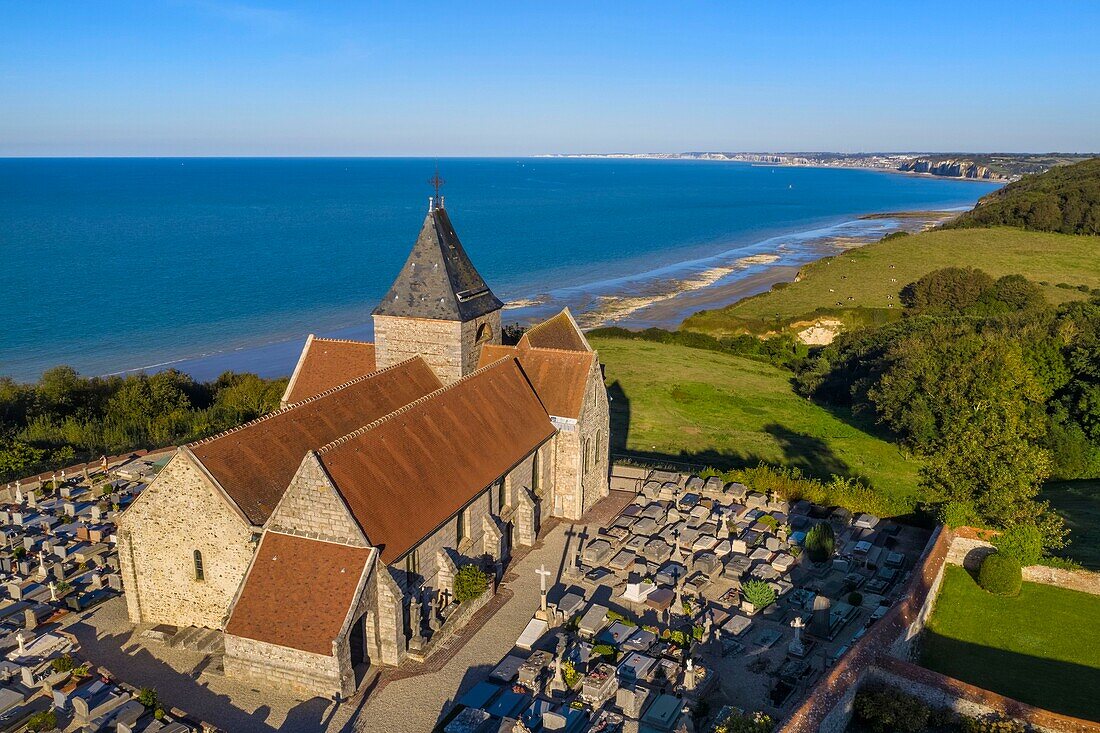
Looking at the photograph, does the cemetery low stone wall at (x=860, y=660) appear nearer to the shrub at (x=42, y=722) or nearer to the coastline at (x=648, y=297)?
the shrub at (x=42, y=722)

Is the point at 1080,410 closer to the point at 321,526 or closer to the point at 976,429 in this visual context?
the point at 976,429

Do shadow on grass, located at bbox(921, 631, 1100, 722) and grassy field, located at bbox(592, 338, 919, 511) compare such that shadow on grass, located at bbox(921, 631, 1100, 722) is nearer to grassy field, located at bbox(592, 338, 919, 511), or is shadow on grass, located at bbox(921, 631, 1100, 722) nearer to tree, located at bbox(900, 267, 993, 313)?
grassy field, located at bbox(592, 338, 919, 511)

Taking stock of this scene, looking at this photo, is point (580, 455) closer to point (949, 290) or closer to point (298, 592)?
point (298, 592)

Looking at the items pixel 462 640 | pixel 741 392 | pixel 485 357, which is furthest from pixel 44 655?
pixel 741 392

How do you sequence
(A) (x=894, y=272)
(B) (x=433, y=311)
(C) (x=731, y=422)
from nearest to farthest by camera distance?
(B) (x=433, y=311), (C) (x=731, y=422), (A) (x=894, y=272)

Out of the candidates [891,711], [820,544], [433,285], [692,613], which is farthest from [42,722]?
[820,544]

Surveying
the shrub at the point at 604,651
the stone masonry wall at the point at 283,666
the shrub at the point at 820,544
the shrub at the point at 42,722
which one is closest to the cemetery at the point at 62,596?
the shrub at the point at 42,722
